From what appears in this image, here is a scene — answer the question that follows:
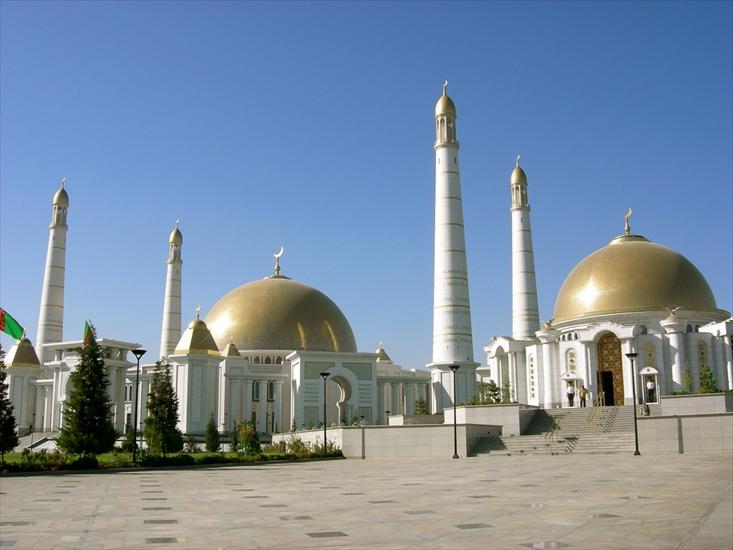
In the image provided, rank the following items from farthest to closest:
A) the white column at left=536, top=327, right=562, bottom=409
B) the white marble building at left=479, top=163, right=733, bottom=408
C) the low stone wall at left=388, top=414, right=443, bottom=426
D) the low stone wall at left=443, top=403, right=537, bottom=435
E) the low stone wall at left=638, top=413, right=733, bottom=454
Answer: the white column at left=536, top=327, right=562, bottom=409, the white marble building at left=479, top=163, right=733, bottom=408, the low stone wall at left=388, top=414, right=443, bottom=426, the low stone wall at left=443, top=403, right=537, bottom=435, the low stone wall at left=638, top=413, right=733, bottom=454

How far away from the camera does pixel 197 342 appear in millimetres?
57188

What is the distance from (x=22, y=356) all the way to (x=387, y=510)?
59.4m

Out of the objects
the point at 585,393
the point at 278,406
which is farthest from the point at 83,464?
the point at 278,406

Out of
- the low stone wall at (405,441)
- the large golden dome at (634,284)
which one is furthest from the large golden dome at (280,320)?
the low stone wall at (405,441)

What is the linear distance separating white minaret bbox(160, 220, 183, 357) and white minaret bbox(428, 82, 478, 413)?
30728 mm

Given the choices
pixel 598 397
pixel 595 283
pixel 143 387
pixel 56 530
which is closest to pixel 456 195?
pixel 595 283

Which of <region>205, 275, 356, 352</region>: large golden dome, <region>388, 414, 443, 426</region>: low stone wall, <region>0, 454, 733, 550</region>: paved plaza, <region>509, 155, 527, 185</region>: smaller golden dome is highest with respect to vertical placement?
<region>509, 155, 527, 185</region>: smaller golden dome

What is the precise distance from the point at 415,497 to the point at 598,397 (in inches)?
1438

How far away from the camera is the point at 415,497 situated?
16.4 metres

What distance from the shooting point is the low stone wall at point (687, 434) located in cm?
3088

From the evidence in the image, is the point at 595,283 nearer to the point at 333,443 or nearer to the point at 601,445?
the point at 601,445

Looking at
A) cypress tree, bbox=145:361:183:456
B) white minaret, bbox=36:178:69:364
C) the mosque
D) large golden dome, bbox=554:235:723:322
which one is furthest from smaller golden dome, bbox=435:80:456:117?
white minaret, bbox=36:178:69:364

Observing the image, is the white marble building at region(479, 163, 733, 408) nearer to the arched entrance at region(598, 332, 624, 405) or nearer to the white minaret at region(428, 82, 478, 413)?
the arched entrance at region(598, 332, 624, 405)

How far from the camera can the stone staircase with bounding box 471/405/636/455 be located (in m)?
33.8
